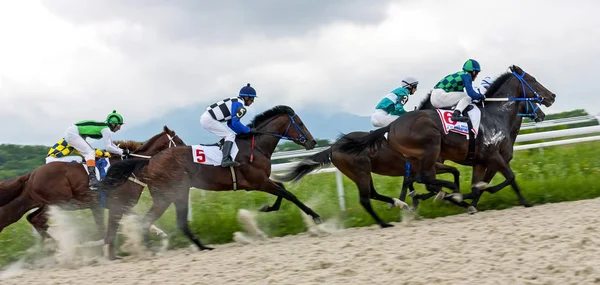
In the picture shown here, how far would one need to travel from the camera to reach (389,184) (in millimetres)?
9570

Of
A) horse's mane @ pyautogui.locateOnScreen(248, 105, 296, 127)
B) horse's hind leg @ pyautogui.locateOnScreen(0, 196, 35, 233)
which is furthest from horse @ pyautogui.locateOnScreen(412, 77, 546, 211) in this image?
horse's hind leg @ pyautogui.locateOnScreen(0, 196, 35, 233)

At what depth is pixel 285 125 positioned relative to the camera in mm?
8148

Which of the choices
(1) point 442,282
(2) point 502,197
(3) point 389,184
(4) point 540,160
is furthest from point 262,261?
(4) point 540,160

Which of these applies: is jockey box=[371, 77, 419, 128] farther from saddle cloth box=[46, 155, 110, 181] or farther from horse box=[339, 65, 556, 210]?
saddle cloth box=[46, 155, 110, 181]

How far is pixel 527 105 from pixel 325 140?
2.48 m

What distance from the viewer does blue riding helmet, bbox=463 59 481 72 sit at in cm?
798

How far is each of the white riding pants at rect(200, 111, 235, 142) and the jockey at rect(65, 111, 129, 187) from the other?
120 centimetres

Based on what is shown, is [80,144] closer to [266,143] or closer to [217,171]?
[217,171]

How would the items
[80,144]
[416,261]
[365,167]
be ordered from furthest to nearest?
[80,144]
[365,167]
[416,261]

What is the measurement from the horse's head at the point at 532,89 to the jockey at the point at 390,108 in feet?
4.50

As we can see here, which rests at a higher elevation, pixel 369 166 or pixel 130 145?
pixel 130 145

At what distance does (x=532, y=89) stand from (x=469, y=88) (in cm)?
100

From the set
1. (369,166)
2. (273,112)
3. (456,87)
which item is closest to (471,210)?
(369,166)

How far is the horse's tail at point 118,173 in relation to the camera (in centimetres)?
744
